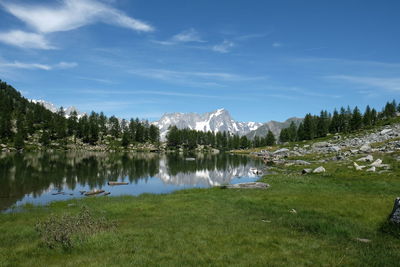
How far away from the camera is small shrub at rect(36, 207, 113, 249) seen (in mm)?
16516

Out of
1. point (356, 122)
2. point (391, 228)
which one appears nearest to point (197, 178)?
point (391, 228)

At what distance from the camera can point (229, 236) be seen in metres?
17.9

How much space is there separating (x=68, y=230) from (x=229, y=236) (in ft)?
32.6

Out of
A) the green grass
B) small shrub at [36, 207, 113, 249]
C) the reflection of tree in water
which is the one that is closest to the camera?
the green grass

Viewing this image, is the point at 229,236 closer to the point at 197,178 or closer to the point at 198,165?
the point at 197,178

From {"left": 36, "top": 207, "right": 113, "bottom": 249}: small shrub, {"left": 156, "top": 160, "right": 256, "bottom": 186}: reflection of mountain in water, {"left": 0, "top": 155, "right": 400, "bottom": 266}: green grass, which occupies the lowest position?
{"left": 156, "top": 160, "right": 256, "bottom": 186}: reflection of mountain in water

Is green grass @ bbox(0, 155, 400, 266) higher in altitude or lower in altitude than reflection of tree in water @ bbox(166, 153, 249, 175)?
higher

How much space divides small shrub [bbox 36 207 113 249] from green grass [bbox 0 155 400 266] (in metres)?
0.47

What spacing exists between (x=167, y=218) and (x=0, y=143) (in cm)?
18256

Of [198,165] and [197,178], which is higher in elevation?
[198,165]

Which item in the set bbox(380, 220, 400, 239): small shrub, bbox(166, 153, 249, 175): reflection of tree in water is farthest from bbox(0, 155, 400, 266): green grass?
bbox(166, 153, 249, 175): reflection of tree in water

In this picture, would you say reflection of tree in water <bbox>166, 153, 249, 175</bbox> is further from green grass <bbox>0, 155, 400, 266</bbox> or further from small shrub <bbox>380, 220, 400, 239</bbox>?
small shrub <bbox>380, 220, 400, 239</bbox>

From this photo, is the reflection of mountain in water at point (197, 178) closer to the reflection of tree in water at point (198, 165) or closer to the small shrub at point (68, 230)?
the reflection of tree in water at point (198, 165)

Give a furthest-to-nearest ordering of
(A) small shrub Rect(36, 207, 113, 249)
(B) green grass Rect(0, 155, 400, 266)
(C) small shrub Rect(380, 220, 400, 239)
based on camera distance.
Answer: (C) small shrub Rect(380, 220, 400, 239) → (A) small shrub Rect(36, 207, 113, 249) → (B) green grass Rect(0, 155, 400, 266)
